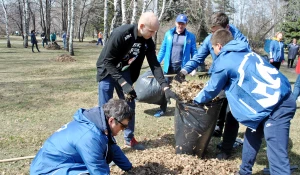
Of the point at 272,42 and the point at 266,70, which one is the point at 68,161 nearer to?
the point at 266,70

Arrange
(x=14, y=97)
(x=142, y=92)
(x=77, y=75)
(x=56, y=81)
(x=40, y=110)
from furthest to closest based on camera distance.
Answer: (x=77, y=75), (x=56, y=81), (x=14, y=97), (x=40, y=110), (x=142, y=92)

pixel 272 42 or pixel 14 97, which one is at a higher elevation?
pixel 272 42

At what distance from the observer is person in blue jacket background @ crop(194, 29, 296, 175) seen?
8.89 ft

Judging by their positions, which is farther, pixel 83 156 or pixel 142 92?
pixel 142 92

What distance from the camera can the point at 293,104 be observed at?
2.79 m

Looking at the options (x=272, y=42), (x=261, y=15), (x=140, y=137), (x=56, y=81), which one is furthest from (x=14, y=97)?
(x=261, y=15)

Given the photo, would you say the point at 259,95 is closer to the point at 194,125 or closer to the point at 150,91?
the point at 194,125

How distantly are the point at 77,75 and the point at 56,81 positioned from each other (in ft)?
5.18

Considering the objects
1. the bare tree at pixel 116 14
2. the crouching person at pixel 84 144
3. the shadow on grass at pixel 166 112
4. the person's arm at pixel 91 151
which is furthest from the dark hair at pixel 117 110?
the bare tree at pixel 116 14

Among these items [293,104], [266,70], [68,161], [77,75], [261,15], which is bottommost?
[77,75]

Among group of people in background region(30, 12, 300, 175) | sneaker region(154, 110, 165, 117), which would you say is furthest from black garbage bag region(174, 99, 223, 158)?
sneaker region(154, 110, 165, 117)

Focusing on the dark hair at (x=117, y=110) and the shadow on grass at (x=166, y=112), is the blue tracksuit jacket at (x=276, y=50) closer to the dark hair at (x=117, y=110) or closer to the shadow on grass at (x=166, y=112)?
the shadow on grass at (x=166, y=112)

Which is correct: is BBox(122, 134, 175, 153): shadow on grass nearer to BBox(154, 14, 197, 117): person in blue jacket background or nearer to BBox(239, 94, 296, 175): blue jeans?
BBox(154, 14, 197, 117): person in blue jacket background

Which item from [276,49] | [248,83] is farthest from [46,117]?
[276,49]
